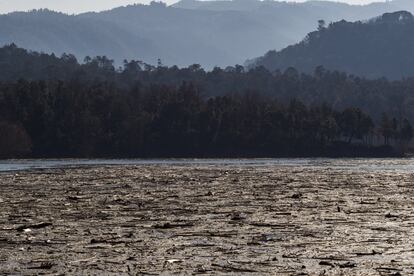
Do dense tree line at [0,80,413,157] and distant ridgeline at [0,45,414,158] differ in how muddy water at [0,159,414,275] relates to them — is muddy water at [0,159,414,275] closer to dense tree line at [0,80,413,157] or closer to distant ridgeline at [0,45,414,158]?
distant ridgeline at [0,45,414,158]

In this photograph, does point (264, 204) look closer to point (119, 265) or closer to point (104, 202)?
point (104, 202)

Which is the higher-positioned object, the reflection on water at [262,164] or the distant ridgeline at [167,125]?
the distant ridgeline at [167,125]

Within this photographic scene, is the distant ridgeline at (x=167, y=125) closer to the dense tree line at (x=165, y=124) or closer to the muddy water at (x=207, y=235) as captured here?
the dense tree line at (x=165, y=124)

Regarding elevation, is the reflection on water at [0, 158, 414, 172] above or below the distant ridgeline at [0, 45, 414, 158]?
below

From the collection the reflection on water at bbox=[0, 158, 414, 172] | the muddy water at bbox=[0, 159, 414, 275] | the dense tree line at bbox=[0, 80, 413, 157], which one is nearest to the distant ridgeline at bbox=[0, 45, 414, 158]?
the dense tree line at bbox=[0, 80, 413, 157]

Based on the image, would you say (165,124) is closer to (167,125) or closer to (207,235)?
(167,125)

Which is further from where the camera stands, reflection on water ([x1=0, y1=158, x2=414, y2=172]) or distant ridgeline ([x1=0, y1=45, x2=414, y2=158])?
distant ridgeline ([x1=0, y1=45, x2=414, y2=158])

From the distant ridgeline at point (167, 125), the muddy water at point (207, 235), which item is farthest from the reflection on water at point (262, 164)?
the muddy water at point (207, 235)

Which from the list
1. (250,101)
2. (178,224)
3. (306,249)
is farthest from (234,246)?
(250,101)

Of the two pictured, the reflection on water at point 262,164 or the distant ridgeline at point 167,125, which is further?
the distant ridgeline at point 167,125

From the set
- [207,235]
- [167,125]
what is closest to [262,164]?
[167,125]

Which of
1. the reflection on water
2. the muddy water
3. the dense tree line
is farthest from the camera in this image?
the dense tree line

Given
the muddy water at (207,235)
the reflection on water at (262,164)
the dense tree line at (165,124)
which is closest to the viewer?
the muddy water at (207,235)

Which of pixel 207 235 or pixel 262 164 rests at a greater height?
pixel 262 164
